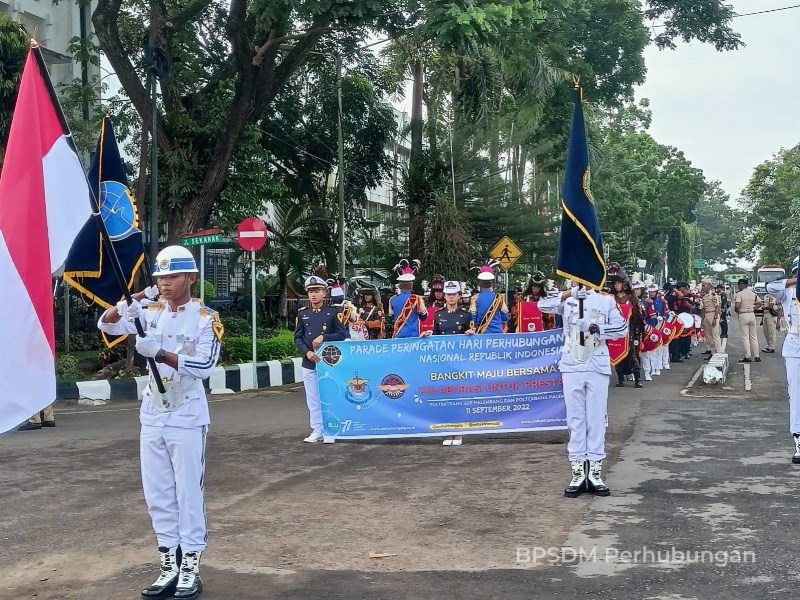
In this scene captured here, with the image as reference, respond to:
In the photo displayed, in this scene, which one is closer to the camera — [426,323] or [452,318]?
[452,318]

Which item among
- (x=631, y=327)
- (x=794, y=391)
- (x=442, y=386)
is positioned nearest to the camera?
(x=794, y=391)

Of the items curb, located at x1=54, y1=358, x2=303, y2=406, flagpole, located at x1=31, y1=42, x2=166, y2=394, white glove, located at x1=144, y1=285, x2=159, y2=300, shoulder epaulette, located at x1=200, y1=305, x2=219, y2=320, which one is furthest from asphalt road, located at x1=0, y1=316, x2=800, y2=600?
curb, located at x1=54, y1=358, x2=303, y2=406

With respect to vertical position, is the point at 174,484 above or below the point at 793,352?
below

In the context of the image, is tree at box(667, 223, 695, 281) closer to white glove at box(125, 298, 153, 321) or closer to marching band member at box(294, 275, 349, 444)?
marching band member at box(294, 275, 349, 444)

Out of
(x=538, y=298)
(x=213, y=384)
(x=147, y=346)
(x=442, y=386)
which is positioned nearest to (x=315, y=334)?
(x=442, y=386)

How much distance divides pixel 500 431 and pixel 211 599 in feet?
20.0

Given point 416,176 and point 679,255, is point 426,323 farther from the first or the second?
point 679,255

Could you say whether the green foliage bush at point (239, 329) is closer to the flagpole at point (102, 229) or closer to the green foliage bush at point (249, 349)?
the green foliage bush at point (249, 349)

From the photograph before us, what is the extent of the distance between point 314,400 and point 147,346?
6385mm

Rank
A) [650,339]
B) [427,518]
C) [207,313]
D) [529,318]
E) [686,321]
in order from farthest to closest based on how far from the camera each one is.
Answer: [686,321] → [650,339] → [529,318] → [427,518] → [207,313]

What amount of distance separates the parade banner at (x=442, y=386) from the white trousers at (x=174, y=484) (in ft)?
18.9

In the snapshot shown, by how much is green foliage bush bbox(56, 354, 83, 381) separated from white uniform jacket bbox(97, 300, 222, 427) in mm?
12783

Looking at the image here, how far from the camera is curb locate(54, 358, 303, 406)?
54.4ft

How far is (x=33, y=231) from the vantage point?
5453 millimetres
